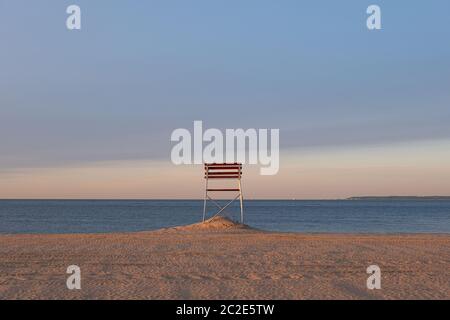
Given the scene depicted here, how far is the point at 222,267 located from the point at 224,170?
14.8 metres

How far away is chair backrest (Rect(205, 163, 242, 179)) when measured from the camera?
28656mm

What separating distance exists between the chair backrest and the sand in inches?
236

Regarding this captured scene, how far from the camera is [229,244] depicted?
20.7 meters

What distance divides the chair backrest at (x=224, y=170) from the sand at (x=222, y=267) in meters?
6.01

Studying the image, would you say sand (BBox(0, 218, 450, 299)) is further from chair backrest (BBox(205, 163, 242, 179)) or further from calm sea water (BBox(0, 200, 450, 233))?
calm sea water (BBox(0, 200, 450, 233))

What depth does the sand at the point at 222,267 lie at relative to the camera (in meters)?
10.9

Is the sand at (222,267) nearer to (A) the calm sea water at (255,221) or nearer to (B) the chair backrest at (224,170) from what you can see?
(B) the chair backrest at (224,170)

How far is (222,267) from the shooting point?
47.0 feet

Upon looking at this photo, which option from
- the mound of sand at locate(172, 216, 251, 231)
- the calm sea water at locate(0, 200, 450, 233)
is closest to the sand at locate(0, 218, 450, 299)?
the mound of sand at locate(172, 216, 251, 231)

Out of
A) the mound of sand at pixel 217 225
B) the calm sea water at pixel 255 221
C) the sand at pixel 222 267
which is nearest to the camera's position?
the sand at pixel 222 267

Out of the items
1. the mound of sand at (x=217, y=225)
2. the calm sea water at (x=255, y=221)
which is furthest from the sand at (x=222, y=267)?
the calm sea water at (x=255, y=221)

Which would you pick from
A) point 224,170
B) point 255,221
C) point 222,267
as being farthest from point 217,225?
point 255,221
